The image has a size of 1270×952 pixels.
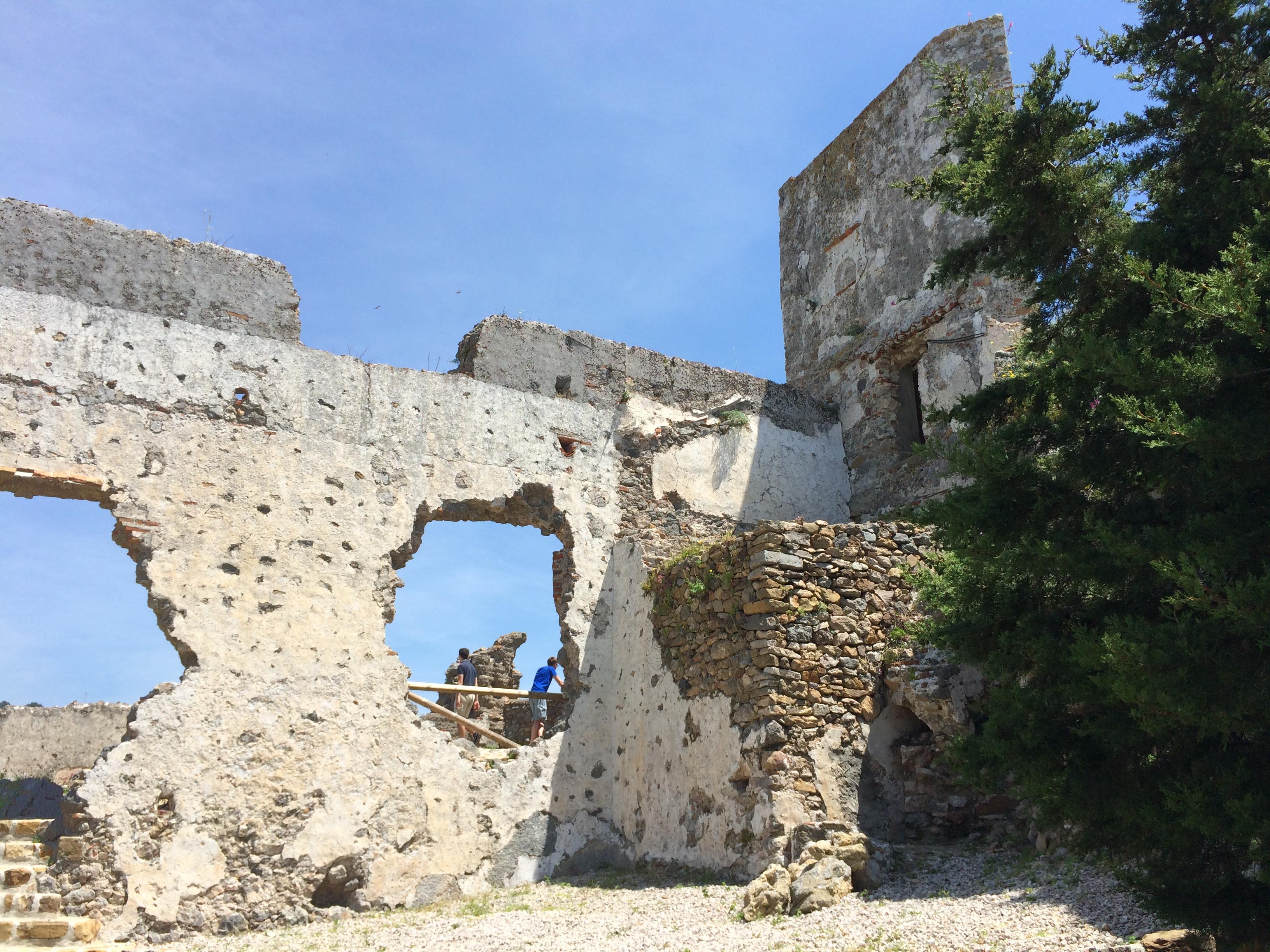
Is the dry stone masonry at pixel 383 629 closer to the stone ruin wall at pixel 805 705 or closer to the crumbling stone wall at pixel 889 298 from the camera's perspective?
the stone ruin wall at pixel 805 705

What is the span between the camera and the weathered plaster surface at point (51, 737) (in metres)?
11.0

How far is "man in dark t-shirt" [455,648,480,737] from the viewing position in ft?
34.0

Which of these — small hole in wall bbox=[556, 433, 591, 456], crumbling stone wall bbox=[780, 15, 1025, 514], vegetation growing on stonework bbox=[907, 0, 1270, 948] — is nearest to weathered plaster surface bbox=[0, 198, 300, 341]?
small hole in wall bbox=[556, 433, 591, 456]

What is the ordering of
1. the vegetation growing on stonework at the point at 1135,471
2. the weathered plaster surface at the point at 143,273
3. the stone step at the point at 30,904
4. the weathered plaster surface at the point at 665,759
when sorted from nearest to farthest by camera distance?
1. the vegetation growing on stonework at the point at 1135,471
2. the stone step at the point at 30,904
3. the weathered plaster surface at the point at 665,759
4. the weathered plaster surface at the point at 143,273

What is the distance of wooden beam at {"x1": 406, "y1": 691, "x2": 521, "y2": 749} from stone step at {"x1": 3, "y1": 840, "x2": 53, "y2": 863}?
8.72 feet

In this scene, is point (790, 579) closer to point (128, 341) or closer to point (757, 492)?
point (757, 492)

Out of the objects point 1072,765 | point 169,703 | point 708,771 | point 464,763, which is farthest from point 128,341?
point 1072,765

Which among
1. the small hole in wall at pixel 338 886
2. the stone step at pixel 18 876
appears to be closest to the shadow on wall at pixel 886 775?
the small hole in wall at pixel 338 886

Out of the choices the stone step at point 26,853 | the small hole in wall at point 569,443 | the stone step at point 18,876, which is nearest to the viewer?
the stone step at point 18,876

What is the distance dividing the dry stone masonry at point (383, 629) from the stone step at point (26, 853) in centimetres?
4

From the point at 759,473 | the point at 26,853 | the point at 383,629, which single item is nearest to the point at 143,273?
the point at 383,629

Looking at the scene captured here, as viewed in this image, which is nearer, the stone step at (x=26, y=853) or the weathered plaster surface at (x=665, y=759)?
the stone step at (x=26, y=853)

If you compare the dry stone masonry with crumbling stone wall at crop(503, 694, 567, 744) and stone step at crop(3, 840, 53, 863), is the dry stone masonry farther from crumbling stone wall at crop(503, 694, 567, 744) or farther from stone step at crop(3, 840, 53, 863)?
crumbling stone wall at crop(503, 694, 567, 744)

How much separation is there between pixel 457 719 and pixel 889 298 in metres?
6.52
